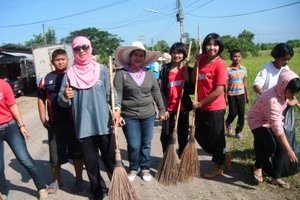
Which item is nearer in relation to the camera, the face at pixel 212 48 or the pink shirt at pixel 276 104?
the pink shirt at pixel 276 104

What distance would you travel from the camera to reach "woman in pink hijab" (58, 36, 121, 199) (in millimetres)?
3680

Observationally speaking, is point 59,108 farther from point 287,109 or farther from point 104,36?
point 104,36

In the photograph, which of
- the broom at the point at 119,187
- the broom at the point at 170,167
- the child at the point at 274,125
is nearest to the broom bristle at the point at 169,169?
the broom at the point at 170,167

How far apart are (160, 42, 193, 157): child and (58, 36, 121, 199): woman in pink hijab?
105 centimetres

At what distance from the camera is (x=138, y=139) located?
451cm

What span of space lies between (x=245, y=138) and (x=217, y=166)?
77.2 inches

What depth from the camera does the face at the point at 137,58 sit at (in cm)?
428

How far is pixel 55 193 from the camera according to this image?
4391 mm

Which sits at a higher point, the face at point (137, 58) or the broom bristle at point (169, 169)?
the face at point (137, 58)

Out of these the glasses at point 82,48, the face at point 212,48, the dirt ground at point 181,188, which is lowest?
the dirt ground at point 181,188

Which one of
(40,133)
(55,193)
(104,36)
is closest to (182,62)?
(55,193)

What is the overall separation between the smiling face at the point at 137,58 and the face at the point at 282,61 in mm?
1752

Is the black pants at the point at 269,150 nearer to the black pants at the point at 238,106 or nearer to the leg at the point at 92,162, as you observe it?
the leg at the point at 92,162

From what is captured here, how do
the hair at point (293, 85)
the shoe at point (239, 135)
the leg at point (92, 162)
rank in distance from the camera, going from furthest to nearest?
1. the shoe at point (239, 135)
2. the leg at point (92, 162)
3. the hair at point (293, 85)
